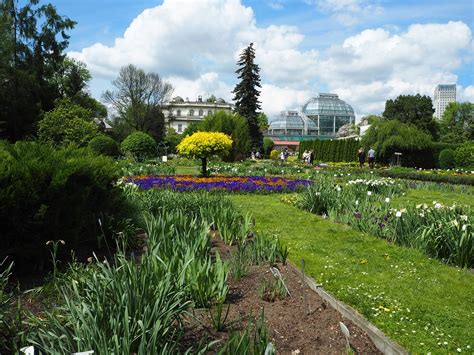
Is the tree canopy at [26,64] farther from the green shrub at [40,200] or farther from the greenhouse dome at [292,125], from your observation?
the greenhouse dome at [292,125]

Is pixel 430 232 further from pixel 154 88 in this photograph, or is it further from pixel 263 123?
pixel 263 123

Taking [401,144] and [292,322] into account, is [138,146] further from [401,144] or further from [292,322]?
[292,322]

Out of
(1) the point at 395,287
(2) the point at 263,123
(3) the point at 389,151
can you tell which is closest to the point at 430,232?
(1) the point at 395,287

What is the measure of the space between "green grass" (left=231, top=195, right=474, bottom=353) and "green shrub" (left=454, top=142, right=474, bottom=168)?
80.7ft

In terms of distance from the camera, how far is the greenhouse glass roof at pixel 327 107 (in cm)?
11650

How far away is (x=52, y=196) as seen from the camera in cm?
422

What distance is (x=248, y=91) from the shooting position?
4556cm

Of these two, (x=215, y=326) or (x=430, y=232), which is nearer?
(x=215, y=326)

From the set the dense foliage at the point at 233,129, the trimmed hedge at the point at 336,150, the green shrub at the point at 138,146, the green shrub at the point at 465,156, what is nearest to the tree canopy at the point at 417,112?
the trimmed hedge at the point at 336,150

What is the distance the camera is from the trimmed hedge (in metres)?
38.3

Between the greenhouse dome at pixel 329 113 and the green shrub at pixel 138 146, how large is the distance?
86.2 meters

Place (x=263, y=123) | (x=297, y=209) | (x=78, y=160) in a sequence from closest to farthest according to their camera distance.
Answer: (x=78, y=160), (x=297, y=209), (x=263, y=123)

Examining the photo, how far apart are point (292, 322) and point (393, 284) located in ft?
→ 5.44

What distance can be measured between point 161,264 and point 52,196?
155cm
